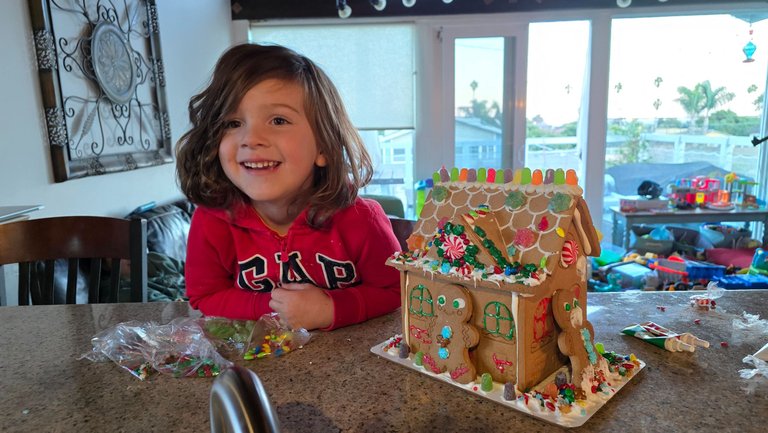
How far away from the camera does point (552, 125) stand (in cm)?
402

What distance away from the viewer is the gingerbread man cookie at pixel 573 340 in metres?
0.57

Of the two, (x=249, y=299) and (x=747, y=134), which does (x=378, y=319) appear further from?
(x=747, y=134)

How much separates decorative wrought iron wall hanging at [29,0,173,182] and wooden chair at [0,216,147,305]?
1.02 meters

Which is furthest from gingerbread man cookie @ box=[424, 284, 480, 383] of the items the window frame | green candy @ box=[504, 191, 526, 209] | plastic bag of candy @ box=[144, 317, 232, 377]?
the window frame

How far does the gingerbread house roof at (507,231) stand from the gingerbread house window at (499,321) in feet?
0.11

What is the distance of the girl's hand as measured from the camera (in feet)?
2.53

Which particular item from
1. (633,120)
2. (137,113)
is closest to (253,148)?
(137,113)

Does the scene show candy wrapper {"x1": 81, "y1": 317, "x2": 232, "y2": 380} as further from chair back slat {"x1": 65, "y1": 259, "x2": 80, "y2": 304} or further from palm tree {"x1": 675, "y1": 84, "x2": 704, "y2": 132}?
palm tree {"x1": 675, "y1": 84, "x2": 704, "y2": 132}

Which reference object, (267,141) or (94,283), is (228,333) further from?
(94,283)

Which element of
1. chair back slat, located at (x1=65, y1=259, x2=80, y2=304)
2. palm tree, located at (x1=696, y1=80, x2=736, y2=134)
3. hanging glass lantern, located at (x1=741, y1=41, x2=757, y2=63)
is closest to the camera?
chair back slat, located at (x1=65, y1=259, x2=80, y2=304)

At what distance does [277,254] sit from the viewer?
3.09 ft

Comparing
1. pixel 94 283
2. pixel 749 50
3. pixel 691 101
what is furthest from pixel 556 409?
pixel 749 50

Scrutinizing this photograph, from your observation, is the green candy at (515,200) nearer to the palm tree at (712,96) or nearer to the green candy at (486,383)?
the green candy at (486,383)

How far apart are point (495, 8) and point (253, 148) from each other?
11.5 feet
